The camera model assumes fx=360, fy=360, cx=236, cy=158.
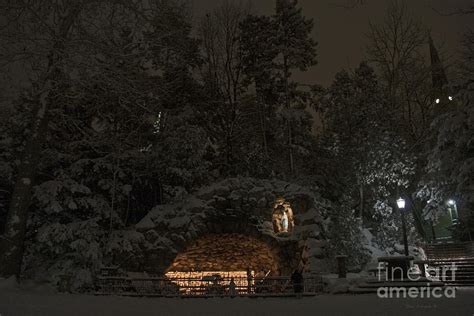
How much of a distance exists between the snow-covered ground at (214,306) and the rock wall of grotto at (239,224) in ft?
16.4

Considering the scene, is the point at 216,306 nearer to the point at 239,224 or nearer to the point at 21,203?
the point at 21,203

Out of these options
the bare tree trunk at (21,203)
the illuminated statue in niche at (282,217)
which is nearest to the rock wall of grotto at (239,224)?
the illuminated statue in niche at (282,217)

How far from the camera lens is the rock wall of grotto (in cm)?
1628

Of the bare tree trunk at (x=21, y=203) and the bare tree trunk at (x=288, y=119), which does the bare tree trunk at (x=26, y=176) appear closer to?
the bare tree trunk at (x=21, y=203)

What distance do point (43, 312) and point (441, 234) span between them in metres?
31.5

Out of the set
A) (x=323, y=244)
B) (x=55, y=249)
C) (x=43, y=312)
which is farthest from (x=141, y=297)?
(x=323, y=244)

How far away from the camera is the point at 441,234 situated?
3050 centimetres

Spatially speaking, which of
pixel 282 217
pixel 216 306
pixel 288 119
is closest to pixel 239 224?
pixel 282 217

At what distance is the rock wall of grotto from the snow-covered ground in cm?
499

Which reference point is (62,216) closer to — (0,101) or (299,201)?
(0,101)

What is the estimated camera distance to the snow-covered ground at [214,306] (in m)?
8.16

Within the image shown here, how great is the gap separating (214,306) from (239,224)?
8114 millimetres

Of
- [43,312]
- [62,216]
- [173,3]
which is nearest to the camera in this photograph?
[43,312]

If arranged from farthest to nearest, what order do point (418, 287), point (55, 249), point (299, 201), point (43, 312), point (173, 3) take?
point (299, 201)
point (55, 249)
point (418, 287)
point (173, 3)
point (43, 312)
